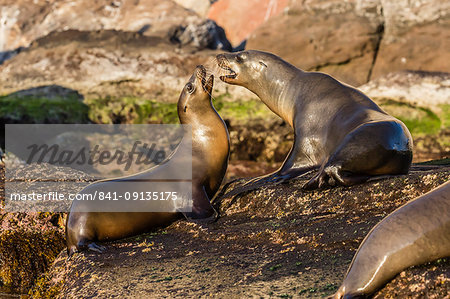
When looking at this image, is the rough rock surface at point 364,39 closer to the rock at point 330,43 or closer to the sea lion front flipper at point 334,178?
the rock at point 330,43

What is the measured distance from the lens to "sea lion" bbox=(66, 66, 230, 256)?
5074 millimetres

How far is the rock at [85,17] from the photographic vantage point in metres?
17.0

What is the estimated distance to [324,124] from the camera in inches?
224

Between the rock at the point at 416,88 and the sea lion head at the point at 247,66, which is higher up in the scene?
the sea lion head at the point at 247,66

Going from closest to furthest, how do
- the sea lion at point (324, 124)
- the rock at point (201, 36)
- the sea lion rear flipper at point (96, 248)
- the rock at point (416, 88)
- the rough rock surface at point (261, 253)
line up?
the rough rock surface at point (261, 253), the sea lion rear flipper at point (96, 248), the sea lion at point (324, 124), the rock at point (416, 88), the rock at point (201, 36)

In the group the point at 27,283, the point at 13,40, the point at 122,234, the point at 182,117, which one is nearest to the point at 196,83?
the point at 182,117

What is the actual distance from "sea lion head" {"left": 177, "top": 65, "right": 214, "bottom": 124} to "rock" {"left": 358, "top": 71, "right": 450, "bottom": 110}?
732cm

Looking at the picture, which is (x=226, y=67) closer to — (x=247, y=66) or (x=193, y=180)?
(x=247, y=66)

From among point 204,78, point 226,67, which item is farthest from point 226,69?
point 204,78

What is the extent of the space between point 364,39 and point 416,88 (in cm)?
256

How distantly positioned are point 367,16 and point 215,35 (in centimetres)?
424

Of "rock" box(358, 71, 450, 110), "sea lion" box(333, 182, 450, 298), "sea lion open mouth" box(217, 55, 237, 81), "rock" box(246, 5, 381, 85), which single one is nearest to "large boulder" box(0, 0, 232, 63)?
"rock" box(246, 5, 381, 85)

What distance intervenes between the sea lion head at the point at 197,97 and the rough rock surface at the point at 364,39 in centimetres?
891

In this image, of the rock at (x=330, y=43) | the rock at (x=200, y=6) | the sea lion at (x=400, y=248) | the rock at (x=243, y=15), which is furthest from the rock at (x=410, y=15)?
the rock at (x=200, y=6)
